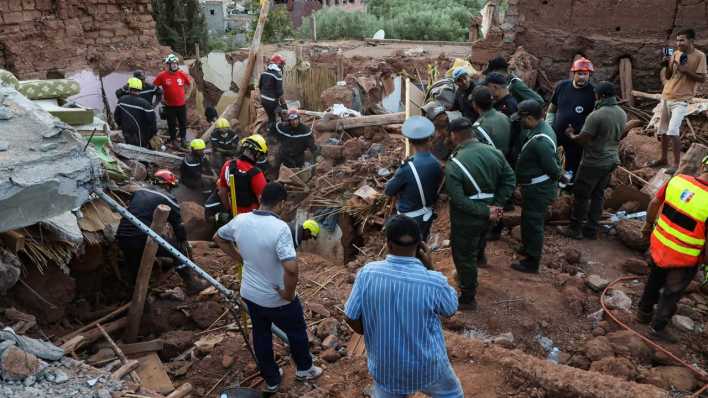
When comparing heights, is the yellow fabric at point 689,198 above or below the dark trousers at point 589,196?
above

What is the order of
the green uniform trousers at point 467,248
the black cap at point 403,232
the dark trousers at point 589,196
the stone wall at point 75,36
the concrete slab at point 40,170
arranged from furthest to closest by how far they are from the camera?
1. the stone wall at point 75,36
2. the dark trousers at point 589,196
3. the green uniform trousers at point 467,248
4. the concrete slab at point 40,170
5. the black cap at point 403,232

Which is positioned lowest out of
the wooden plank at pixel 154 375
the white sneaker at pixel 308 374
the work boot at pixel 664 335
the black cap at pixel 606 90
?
the wooden plank at pixel 154 375

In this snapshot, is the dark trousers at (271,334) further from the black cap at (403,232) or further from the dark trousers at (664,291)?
the dark trousers at (664,291)

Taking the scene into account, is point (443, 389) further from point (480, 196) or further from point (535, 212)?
point (535, 212)

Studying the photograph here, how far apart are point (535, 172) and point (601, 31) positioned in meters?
5.42

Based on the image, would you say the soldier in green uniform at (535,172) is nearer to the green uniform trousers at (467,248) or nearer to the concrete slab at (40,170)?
the green uniform trousers at (467,248)

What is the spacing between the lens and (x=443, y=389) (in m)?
3.08

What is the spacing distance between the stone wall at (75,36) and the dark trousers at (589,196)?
33.0 feet

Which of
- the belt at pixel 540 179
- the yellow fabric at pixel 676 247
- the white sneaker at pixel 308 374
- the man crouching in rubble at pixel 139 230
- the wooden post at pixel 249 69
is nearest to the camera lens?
the yellow fabric at pixel 676 247

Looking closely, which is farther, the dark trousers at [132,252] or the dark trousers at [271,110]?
the dark trousers at [271,110]

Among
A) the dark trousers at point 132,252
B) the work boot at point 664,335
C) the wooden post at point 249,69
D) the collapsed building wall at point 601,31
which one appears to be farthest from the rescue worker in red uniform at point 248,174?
the wooden post at point 249,69

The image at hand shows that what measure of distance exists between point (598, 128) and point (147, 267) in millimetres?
4683

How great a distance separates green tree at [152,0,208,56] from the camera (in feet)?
60.3

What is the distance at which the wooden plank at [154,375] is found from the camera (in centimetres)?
439
